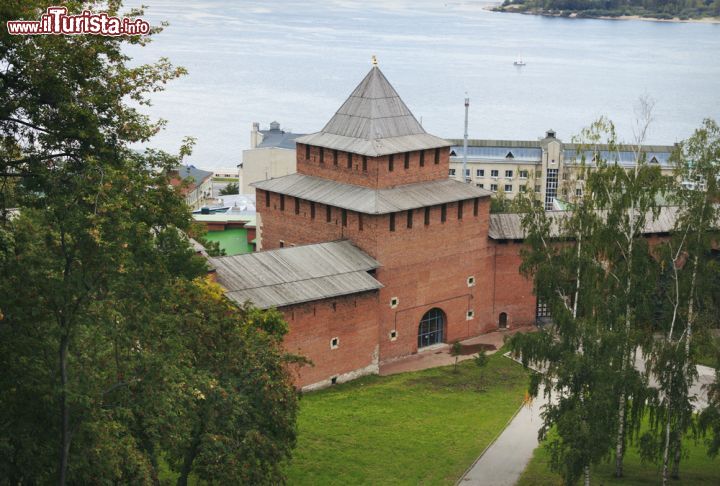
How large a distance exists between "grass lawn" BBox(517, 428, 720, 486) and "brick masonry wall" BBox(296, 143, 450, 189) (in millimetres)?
9739

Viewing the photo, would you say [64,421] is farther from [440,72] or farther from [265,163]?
[440,72]

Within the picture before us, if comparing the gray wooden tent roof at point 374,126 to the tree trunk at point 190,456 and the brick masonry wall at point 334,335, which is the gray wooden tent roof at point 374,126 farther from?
the tree trunk at point 190,456

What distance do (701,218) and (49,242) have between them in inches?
452

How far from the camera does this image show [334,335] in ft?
91.9

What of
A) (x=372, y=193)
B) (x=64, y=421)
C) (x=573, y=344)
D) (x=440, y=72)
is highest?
(x=440, y=72)

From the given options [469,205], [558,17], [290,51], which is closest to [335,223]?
[469,205]

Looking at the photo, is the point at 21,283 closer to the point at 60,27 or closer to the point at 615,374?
the point at 60,27

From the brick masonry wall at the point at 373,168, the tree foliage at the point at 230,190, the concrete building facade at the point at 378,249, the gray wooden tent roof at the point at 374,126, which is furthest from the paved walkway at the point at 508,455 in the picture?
the tree foliage at the point at 230,190

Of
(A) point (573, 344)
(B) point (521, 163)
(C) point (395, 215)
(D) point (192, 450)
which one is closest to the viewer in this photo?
(D) point (192, 450)

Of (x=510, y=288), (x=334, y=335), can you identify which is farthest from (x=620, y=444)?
(x=510, y=288)

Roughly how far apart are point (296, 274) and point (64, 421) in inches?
580

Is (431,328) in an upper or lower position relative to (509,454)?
upper

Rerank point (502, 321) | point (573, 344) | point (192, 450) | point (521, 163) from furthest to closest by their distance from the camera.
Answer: point (521, 163)
point (502, 321)
point (573, 344)
point (192, 450)

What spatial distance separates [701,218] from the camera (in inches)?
778
